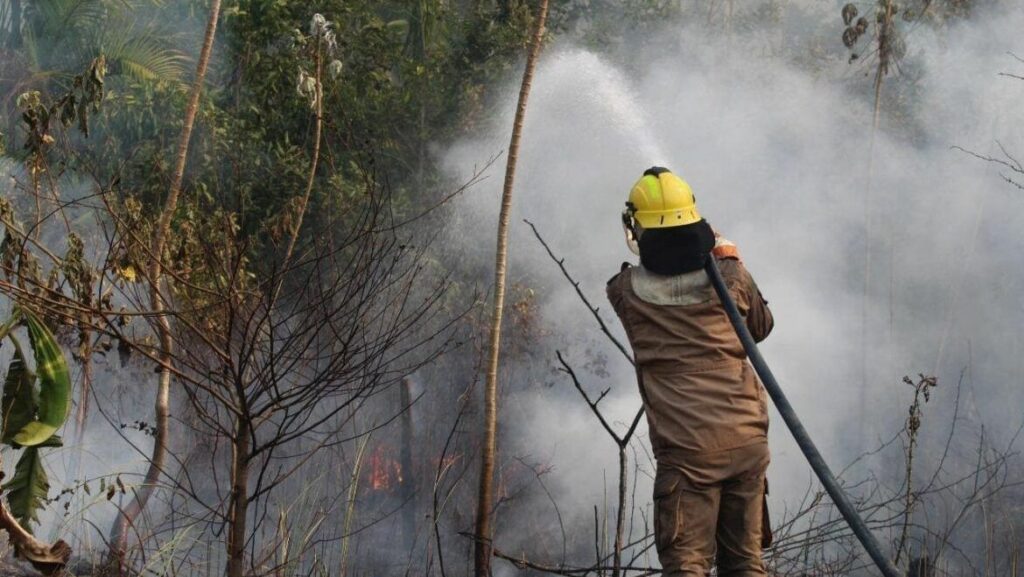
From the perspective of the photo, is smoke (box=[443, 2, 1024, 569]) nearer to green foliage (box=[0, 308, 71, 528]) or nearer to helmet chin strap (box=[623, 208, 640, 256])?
green foliage (box=[0, 308, 71, 528])

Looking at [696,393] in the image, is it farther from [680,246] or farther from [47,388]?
[47,388]

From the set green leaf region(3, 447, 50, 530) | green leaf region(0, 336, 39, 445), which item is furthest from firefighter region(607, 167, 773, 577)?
green leaf region(3, 447, 50, 530)

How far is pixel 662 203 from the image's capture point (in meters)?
4.38

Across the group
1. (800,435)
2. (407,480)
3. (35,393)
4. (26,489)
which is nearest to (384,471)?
(407,480)

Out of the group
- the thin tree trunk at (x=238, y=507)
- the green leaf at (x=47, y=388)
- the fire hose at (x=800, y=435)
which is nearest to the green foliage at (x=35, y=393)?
the green leaf at (x=47, y=388)

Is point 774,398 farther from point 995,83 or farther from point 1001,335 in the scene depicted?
point 995,83

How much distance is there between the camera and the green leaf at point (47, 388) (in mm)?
4977

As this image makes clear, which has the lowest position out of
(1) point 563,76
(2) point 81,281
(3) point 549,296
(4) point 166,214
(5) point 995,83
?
(2) point 81,281

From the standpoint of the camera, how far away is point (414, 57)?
14320mm

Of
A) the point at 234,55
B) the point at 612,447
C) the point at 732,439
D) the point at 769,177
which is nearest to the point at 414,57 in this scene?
the point at 234,55

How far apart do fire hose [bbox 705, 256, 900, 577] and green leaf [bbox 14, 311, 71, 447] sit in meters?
2.64

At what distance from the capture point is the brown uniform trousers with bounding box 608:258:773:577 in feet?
13.9

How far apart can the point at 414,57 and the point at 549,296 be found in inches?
135

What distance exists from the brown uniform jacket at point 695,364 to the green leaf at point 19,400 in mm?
2561
